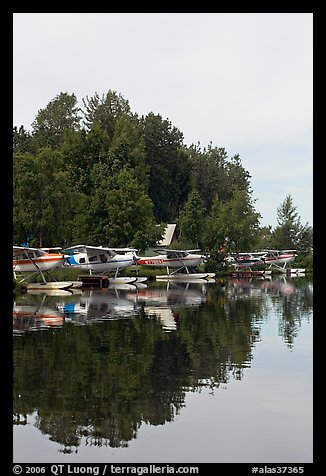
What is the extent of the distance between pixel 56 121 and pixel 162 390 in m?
61.8

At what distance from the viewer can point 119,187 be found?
49.8m

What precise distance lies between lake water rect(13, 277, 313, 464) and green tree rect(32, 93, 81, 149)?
48.8 metres

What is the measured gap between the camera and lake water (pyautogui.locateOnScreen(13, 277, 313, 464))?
7.37m

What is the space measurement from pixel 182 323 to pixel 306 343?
5.07 metres

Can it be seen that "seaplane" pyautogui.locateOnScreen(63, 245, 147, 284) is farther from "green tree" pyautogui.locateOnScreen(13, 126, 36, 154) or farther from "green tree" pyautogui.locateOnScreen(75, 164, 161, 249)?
"green tree" pyautogui.locateOnScreen(13, 126, 36, 154)

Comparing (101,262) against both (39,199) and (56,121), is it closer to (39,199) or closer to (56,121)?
(39,199)

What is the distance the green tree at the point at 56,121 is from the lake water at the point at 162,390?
48772 millimetres

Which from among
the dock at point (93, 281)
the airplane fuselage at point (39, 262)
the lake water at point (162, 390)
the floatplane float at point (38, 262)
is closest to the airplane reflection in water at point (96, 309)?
the lake water at point (162, 390)

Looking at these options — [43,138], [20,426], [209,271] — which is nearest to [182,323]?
[20,426]

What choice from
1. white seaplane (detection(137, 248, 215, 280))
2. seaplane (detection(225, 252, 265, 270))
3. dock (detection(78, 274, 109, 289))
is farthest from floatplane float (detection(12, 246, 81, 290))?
seaplane (detection(225, 252, 265, 270))

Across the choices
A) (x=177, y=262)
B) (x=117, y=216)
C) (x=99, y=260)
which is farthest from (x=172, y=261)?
(x=99, y=260)

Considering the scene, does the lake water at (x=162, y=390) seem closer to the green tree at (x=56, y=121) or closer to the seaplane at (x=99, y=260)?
the seaplane at (x=99, y=260)

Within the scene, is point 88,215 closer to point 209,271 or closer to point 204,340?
point 209,271

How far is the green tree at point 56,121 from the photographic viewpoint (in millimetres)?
66625
